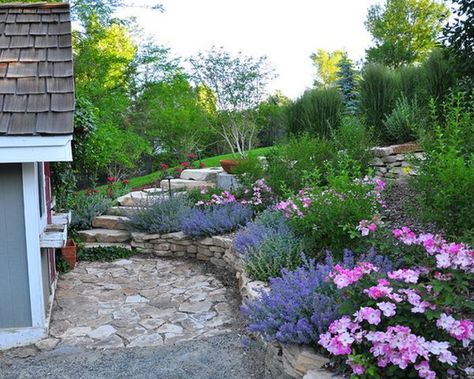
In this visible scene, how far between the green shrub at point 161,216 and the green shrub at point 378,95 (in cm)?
325

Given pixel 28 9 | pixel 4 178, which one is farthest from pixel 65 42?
pixel 4 178

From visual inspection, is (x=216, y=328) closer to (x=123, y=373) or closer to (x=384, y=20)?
(x=123, y=373)

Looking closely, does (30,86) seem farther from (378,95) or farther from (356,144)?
(378,95)

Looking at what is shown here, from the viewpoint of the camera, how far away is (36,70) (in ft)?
13.4

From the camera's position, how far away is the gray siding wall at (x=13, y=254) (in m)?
3.78

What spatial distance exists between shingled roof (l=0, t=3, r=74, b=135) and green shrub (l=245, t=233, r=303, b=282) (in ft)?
6.49

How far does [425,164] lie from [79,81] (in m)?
8.53

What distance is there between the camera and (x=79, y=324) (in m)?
4.39

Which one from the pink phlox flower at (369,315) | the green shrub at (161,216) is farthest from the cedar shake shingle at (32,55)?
the pink phlox flower at (369,315)

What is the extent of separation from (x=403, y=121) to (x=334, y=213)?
3.58m

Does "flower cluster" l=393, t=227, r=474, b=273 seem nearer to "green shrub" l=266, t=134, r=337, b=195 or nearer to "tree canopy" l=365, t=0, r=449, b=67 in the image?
"green shrub" l=266, t=134, r=337, b=195

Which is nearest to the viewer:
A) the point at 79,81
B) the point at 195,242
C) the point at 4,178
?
the point at 4,178

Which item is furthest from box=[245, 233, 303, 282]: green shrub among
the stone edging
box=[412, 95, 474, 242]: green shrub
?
box=[412, 95, 474, 242]: green shrub

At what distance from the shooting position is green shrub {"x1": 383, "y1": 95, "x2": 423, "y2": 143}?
6.81 m
